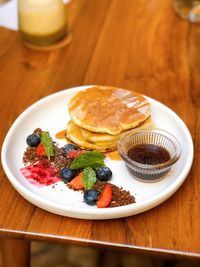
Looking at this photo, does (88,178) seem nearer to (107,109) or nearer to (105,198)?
(105,198)

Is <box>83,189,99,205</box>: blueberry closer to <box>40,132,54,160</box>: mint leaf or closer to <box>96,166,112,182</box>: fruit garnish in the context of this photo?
<box>96,166,112,182</box>: fruit garnish

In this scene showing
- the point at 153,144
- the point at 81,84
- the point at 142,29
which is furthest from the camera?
the point at 142,29

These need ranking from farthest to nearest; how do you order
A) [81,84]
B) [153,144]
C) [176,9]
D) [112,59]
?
[176,9] < [112,59] < [81,84] < [153,144]

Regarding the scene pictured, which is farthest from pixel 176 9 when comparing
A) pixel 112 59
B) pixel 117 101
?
pixel 117 101

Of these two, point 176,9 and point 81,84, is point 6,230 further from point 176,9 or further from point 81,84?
point 176,9

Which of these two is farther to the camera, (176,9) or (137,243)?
(176,9)

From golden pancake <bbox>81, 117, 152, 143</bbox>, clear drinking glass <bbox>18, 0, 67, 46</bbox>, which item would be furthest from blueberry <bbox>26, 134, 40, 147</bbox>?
clear drinking glass <bbox>18, 0, 67, 46</bbox>

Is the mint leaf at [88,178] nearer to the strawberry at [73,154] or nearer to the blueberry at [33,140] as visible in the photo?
the strawberry at [73,154]
